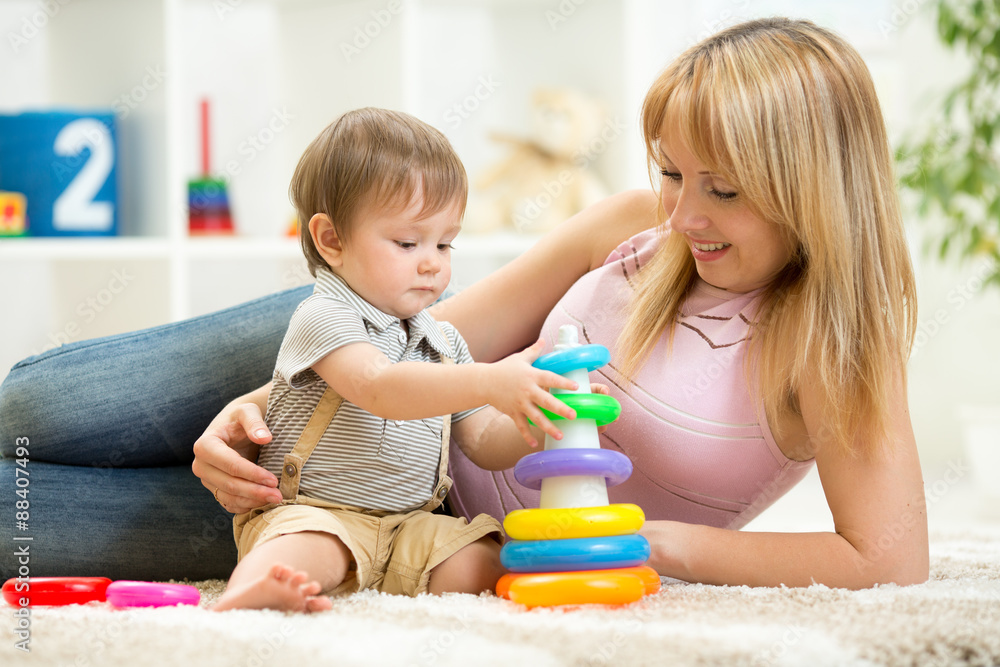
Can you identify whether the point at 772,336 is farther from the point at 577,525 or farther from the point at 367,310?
the point at 367,310

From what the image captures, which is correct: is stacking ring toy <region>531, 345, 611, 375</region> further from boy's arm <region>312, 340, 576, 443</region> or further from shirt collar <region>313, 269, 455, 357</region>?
Result: shirt collar <region>313, 269, 455, 357</region>

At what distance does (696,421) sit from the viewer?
3.57ft

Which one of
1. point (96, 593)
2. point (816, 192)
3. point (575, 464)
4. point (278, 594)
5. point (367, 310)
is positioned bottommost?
point (96, 593)

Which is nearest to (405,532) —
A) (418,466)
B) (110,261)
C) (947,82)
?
(418,466)

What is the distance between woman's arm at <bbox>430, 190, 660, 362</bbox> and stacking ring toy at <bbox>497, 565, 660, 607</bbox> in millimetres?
527

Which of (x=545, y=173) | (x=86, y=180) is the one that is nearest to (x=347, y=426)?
(x=86, y=180)

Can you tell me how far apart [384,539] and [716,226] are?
50cm

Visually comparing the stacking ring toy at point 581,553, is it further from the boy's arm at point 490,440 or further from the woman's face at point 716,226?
the woman's face at point 716,226

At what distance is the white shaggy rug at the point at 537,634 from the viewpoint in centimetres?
74

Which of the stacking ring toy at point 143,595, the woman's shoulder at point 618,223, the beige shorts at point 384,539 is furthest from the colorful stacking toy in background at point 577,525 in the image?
the woman's shoulder at point 618,223

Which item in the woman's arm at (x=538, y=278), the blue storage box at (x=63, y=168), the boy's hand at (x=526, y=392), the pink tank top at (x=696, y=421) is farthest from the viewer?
the blue storage box at (x=63, y=168)

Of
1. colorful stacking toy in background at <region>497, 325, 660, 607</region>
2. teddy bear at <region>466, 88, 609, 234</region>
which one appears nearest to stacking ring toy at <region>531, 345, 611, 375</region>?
colorful stacking toy in background at <region>497, 325, 660, 607</region>

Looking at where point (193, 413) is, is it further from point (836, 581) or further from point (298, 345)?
point (836, 581)

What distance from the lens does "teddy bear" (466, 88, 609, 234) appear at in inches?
101
